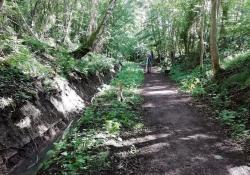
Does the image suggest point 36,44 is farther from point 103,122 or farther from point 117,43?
point 117,43

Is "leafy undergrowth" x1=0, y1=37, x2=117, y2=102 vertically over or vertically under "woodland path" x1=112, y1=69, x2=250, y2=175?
over

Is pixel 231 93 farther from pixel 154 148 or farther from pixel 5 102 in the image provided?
pixel 5 102

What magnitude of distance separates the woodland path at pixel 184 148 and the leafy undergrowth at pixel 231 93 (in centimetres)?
52

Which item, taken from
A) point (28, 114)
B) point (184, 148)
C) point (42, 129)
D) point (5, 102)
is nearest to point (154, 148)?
point (184, 148)

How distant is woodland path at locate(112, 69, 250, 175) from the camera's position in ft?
21.0

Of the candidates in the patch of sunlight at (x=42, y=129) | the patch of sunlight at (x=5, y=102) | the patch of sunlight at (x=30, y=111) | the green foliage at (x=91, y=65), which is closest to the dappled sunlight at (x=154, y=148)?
the patch of sunlight at (x=42, y=129)

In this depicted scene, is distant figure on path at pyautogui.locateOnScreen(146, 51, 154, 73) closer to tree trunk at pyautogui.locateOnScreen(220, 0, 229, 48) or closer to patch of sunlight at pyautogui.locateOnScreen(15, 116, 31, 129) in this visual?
tree trunk at pyautogui.locateOnScreen(220, 0, 229, 48)

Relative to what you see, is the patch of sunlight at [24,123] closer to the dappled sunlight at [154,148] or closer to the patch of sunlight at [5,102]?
the patch of sunlight at [5,102]

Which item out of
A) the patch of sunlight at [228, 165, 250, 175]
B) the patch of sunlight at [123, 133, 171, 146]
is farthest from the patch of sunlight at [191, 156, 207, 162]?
the patch of sunlight at [123, 133, 171, 146]

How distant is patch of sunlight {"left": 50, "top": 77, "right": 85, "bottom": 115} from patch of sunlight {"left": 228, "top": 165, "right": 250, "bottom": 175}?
7.14 metres

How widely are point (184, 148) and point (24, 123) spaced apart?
15.4ft

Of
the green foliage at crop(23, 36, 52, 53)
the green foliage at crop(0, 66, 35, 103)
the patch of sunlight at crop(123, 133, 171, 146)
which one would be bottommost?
the patch of sunlight at crop(123, 133, 171, 146)

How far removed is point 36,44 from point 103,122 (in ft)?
25.4

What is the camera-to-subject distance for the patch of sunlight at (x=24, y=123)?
8937 mm
